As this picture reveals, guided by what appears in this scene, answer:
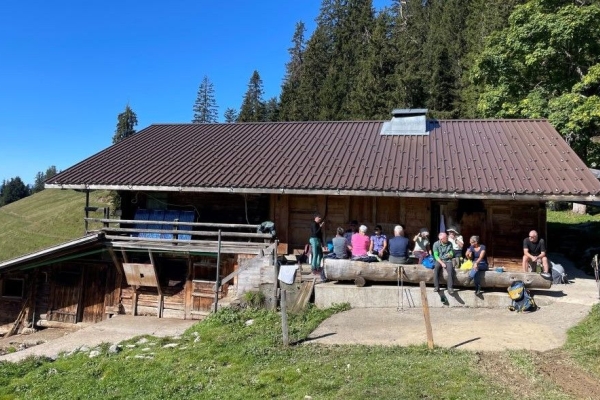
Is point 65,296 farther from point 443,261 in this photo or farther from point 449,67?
point 449,67

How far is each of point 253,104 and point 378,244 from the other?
47.2 m

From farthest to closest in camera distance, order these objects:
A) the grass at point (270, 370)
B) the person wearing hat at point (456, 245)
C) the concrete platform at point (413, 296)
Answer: the person wearing hat at point (456, 245)
the concrete platform at point (413, 296)
the grass at point (270, 370)

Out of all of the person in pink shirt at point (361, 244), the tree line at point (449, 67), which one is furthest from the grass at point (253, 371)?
the tree line at point (449, 67)

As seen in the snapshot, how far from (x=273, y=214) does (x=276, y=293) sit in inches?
147

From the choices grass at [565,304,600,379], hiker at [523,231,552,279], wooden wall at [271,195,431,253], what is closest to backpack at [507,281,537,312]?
grass at [565,304,600,379]

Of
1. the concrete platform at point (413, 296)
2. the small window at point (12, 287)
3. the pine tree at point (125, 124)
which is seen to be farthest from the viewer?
the pine tree at point (125, 124)

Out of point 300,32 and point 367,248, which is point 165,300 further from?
point 300,32

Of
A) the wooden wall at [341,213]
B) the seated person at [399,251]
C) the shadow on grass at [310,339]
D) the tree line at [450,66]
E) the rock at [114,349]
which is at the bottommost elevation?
the rock at [114,349]

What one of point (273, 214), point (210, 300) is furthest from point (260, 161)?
point (210, 300)

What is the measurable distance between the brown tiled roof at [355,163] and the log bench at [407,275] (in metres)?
2.48

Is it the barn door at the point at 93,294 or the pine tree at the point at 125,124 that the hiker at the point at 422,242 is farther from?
the pine tree at the point at 125,124

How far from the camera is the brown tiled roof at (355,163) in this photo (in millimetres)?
11922

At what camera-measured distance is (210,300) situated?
1348 centimetres

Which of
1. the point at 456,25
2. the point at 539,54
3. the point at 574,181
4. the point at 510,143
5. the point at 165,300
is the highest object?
the point at 456,25
